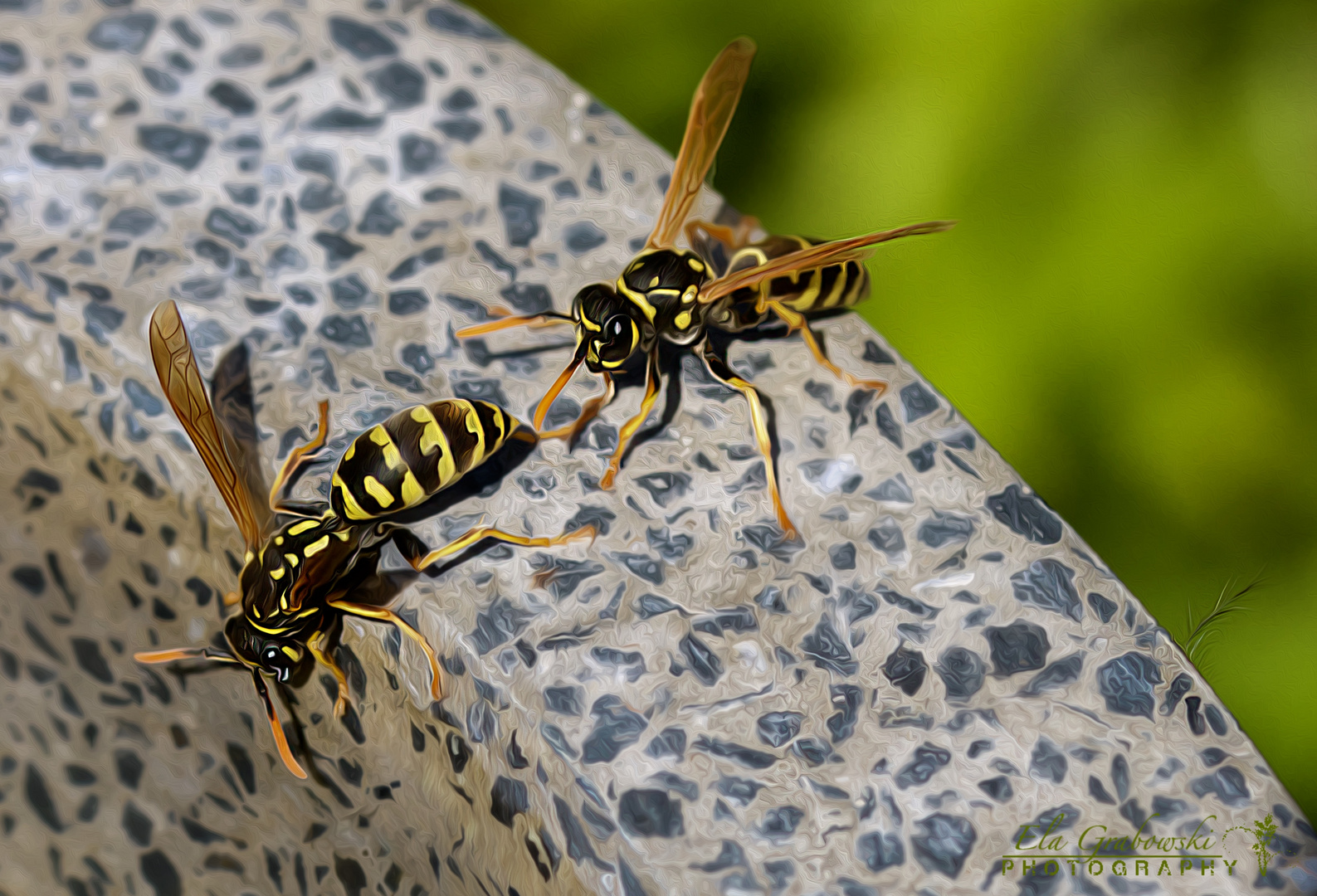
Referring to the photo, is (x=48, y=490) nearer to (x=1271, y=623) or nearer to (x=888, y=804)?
(x=888, y=804)

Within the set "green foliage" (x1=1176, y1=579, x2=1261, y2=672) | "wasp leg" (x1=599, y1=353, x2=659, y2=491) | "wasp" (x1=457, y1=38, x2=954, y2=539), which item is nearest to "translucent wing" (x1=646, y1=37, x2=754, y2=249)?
"wasp" (x1=457, y1=38, x2=954, y2=539)

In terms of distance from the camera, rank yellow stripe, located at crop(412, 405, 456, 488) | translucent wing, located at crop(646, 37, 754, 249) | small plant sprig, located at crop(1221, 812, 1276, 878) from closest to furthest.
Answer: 1. small plant sprig, located at crop(1221, 812, 1276, 878)
2. yellow stripe, located at crop(412, 405, 456, 488)
3. translucent wing, located at crop(646, 37, 754, 249)

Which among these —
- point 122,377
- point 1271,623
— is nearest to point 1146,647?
point 1271,623

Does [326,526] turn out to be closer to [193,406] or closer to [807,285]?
[193,406]

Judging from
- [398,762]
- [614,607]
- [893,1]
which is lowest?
[398,762]

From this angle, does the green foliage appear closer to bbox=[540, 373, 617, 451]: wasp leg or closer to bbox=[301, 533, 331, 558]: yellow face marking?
bbox=[540, 373, 617, 451]: wasp leg
